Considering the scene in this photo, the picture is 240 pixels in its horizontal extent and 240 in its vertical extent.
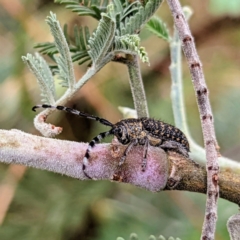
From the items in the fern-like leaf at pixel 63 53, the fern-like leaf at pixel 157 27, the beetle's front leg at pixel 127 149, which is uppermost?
the fern-like leaf at pixel 157 27

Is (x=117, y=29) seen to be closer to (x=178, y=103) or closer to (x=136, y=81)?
(x=136, y=81)

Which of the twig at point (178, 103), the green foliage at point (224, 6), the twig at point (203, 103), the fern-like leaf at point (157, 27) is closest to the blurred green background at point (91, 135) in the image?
the green foliage at point (224, 6)

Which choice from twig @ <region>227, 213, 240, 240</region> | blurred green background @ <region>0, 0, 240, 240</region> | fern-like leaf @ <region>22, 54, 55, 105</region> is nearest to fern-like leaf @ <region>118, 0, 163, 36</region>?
fern-like leaf @ <region>22, 54, 55, 105</region>

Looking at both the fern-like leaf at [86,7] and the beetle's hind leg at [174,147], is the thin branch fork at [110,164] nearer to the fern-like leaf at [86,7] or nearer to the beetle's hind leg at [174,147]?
the beetle's hind leg at [174,147]

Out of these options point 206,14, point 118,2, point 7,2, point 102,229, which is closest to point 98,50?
point 118,2

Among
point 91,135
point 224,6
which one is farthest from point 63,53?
point 91,135
